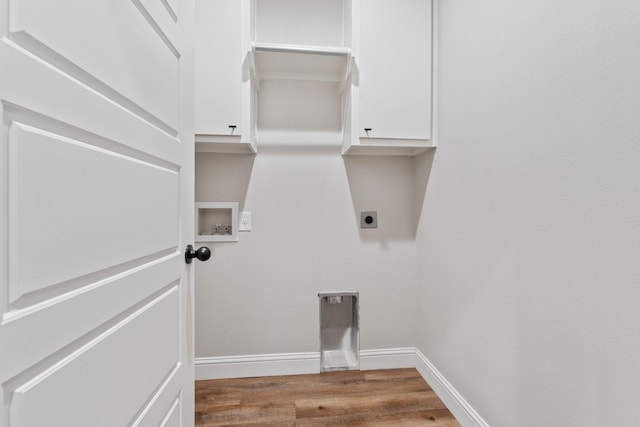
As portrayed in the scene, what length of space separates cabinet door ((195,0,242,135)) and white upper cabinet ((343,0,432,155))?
63cm

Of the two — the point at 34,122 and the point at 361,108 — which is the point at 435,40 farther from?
the point at 34,122

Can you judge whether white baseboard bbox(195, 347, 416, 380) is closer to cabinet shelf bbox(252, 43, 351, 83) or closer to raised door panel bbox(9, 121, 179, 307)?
raised door panel bbox(9, 121, 179, 307)

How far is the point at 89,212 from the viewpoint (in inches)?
21.1

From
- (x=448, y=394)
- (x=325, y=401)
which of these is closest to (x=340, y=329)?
(x=325, y=401)

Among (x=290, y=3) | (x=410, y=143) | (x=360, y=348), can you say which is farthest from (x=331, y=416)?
(x=290, y=3)

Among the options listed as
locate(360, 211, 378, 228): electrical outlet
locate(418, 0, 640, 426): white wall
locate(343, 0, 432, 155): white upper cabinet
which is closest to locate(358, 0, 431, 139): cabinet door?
locate(343, 0, 432, 155): white upper cabinet

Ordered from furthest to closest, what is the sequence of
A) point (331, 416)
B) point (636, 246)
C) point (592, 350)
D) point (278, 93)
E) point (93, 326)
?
point (278, 93), point (331, 416), point (592, 350), point (636, 246), point (93, 326)

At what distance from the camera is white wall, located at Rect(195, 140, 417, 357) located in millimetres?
1895

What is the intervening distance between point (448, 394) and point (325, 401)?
66 cm

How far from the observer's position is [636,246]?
29.0 inches

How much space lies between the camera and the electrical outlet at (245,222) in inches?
74.7

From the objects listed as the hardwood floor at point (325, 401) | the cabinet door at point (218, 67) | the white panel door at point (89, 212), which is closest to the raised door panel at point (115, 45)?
the white panel door at point (89, 212)

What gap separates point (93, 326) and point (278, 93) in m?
1.69

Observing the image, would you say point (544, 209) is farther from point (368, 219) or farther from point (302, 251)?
point (302, 251)
